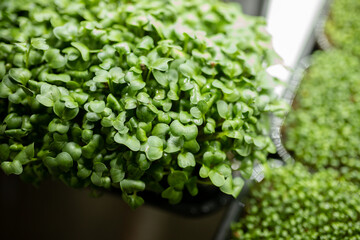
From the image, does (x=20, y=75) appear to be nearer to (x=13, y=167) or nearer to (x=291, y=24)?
(x=13, y=167)

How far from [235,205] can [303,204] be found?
24 cm

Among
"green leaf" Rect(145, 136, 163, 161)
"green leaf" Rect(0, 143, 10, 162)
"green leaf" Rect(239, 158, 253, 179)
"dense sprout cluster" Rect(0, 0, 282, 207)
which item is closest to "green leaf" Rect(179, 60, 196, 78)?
"dense sprout cluster" Rect(0, 0, 282, 207)

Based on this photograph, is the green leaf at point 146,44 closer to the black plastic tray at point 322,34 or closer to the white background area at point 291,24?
the white background area at point 291,24

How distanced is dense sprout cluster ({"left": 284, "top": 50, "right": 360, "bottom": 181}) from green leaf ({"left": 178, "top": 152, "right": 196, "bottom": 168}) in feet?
2.21

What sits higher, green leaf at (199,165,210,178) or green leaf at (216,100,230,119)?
green leaf at (216,100,230,119)

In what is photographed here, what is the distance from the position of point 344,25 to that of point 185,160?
1.64 metres

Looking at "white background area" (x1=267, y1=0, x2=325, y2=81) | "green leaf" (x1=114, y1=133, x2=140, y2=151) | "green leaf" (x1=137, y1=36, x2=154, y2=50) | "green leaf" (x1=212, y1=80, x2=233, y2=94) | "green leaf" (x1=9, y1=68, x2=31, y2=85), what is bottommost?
"white background area" (x1=267, y1=0, x2=325, y2=81)

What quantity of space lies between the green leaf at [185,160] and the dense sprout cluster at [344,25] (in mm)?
1402

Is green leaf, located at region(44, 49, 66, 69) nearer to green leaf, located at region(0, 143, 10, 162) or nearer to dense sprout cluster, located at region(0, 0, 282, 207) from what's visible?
dense sprout cluster, located at region(0, 0, 282, 207)

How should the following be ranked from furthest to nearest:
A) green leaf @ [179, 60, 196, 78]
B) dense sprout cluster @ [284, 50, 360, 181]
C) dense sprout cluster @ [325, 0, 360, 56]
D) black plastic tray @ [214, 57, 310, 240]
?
dense sprout cluster @ [325, 0, 360, 56], dense sprout cluster @ [284, 50, 360, 181], black plastic tray @ [214, 57, 310, 240], green leaf @ [179, 60, 196, 78]

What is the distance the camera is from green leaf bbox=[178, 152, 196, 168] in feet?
2.92

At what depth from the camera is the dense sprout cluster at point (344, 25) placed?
6.19ft

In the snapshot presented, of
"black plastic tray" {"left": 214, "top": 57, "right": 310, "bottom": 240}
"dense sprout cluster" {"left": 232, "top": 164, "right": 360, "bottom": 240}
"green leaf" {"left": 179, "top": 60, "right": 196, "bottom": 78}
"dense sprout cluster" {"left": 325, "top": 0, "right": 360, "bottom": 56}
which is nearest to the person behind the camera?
"green leaf" {"left": 179, "top": 60, "right": 196, "bottom": 78}

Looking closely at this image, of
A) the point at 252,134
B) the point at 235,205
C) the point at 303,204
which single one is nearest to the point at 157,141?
the point at 252,134
